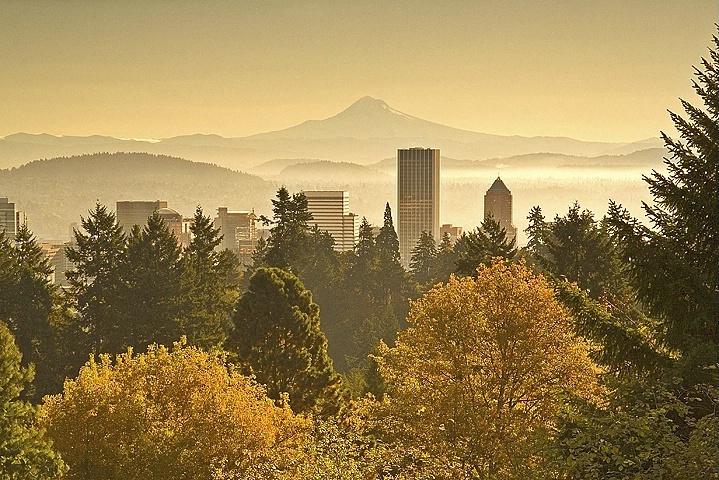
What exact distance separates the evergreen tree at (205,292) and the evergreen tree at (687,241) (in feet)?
89.8

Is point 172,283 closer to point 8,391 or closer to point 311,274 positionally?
point 8,391

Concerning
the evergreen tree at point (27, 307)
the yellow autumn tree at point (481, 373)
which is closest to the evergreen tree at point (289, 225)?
the evergreen tree at point (27, 307)

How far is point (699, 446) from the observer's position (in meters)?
9.88

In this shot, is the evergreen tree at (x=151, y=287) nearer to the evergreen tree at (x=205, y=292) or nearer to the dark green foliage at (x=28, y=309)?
the evergreen tree at (x=205, y=292)

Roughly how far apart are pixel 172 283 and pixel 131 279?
214cm

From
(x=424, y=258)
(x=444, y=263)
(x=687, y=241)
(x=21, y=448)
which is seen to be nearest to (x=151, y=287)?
(x=21, y=448)

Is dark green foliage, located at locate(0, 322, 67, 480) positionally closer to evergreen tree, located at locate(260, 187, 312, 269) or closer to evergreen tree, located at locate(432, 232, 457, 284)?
evergreen tree, located at locate(260, 187, 312, 269)

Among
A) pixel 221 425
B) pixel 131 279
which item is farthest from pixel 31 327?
pixel 221 425

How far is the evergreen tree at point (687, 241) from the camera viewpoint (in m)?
12.4

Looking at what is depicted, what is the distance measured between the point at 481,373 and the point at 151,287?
24425mm

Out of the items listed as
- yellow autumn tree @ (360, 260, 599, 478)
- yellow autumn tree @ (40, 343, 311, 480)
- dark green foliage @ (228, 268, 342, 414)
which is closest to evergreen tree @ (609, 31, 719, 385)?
yellow autumn tree @ (360, 260, 599, 478)

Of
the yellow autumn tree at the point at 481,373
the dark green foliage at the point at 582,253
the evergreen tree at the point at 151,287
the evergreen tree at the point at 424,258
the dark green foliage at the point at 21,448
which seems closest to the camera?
the yellow autumn tree at the point at 481,373

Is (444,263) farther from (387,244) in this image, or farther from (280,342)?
(280,342)

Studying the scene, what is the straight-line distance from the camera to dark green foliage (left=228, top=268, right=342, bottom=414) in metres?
31.3
